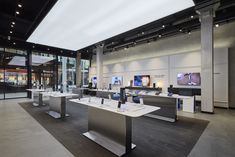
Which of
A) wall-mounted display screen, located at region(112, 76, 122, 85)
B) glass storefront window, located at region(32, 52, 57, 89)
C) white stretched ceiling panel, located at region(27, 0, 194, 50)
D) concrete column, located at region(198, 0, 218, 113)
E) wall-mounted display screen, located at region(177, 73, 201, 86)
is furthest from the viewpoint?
glass storefront window, located at region(32, 52, 57, 89)

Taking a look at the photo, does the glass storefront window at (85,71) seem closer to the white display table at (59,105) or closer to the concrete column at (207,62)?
the white display table at (59,105)

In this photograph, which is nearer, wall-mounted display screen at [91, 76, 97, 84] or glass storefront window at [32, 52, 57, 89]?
glass storefront window at [32, 52, 57, 89]

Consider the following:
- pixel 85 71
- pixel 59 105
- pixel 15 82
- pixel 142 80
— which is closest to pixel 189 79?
pixel 142 80

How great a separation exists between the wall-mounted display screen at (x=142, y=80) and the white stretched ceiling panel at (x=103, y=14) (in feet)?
12.2

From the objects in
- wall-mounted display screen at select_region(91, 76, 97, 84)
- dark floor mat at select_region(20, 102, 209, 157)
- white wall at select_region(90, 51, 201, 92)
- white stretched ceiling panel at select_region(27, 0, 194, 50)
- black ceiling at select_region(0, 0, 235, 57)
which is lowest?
dark floor mat at select_region(20, 102, 209, 157)

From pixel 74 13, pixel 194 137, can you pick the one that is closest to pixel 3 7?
pixel 74 13

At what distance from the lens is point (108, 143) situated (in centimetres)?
274

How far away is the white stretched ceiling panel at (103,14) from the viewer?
4098mm

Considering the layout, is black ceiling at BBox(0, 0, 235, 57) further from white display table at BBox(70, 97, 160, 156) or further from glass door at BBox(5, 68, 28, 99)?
white display table at BBox(70, 97, 160, 156)

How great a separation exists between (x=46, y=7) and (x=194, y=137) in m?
5.84

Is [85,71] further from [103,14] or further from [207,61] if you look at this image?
[207,61]

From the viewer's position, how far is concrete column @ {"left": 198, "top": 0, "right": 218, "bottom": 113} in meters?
5.14

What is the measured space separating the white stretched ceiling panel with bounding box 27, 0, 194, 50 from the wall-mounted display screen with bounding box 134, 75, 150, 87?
371 cm

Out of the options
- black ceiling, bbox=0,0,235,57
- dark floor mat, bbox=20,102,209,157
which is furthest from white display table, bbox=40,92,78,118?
black ceiling, bbox=0,0,235,57
